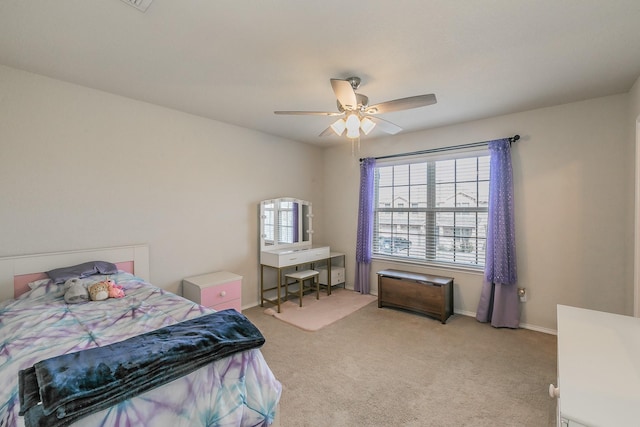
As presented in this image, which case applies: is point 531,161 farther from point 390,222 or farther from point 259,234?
point 259,234

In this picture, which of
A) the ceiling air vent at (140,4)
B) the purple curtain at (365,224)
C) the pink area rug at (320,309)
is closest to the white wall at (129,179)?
the pink area rug at (320,309)

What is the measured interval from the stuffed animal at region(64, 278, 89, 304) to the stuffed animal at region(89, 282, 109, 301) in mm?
36

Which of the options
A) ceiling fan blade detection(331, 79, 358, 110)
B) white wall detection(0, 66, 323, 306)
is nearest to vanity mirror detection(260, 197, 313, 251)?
white wall detection(0, 66, 323, 306)

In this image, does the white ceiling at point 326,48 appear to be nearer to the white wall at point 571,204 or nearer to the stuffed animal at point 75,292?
the white wall at point 571,204

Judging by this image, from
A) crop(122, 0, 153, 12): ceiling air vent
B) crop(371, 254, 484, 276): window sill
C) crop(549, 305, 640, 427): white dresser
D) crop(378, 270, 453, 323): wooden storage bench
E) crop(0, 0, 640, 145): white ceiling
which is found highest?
crop(0, 0, 640, 145): white ceiling

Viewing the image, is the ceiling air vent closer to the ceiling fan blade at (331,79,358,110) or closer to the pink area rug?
the ceiling fan blade at (331,79,358,110)

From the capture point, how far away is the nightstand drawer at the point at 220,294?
302cm

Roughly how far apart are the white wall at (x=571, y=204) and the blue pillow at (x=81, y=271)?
3969 mm

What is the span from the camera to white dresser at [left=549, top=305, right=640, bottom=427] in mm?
920

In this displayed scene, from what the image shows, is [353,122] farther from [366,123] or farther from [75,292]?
[75,292]

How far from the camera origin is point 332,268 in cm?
473

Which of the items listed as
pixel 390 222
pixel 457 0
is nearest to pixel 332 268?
pixel 390 222

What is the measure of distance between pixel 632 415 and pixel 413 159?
3522 millimetres

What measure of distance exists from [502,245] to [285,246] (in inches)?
111
